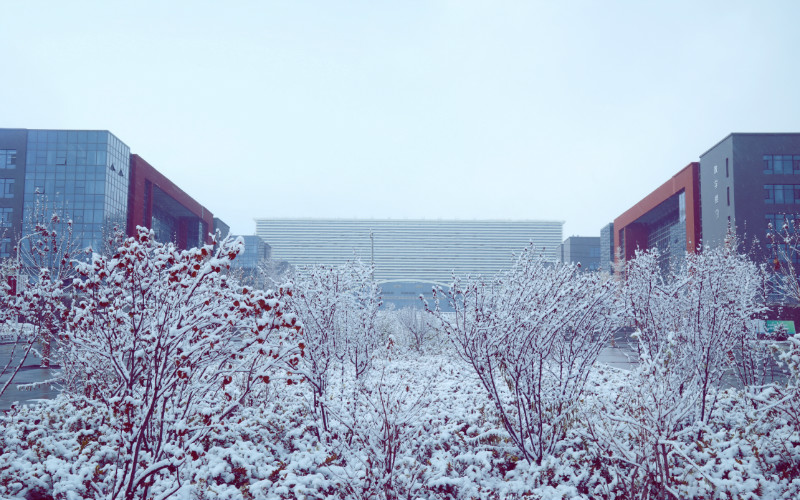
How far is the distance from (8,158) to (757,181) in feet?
211

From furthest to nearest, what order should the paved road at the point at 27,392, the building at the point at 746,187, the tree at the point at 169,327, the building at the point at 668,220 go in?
the building at the point at 668,220, the building at the point at 746,187, the paved road at the point at 27,392, the tree at the point at 169,327

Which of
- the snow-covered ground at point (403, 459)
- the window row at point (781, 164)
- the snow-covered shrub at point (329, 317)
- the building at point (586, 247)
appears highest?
the window row at point (781, 164)

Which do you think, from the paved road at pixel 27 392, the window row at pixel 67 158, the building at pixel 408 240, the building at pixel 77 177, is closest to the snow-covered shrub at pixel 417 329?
the paved road at pixel 27 392

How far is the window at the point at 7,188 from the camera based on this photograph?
4428 centimetres

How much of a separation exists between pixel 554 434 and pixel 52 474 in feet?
19.1

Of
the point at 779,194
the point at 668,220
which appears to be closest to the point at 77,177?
the point at 779,194

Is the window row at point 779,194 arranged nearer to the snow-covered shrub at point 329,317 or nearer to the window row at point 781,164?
the window row at point 781,164

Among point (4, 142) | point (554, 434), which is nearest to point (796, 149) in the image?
point (554, 434)

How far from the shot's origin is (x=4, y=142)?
44625mm

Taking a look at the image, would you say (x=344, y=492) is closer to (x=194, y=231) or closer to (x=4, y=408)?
(x=4, y=408)

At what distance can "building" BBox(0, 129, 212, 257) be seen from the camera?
42812mm

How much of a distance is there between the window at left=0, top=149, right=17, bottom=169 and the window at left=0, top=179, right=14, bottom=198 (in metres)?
1.26

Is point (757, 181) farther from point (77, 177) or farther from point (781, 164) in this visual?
point (77, 177)

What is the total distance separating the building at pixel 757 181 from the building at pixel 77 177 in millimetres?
50125
